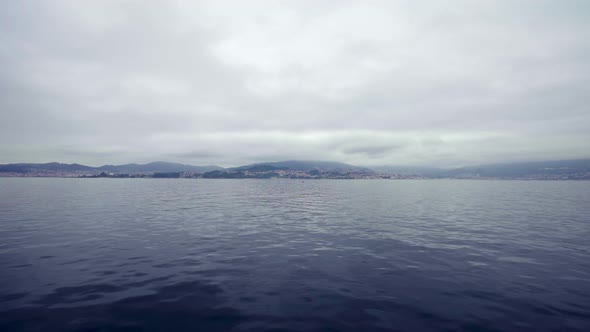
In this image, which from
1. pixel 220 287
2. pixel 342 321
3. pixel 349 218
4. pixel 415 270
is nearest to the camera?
pixel 342 321

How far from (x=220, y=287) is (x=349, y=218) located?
26474 mm

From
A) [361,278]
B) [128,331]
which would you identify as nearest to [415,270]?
[361,278]

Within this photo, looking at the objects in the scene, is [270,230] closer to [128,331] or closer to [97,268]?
[97,268]

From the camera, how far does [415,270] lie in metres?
17.3

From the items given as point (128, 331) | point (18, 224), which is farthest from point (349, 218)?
point (18, 224)

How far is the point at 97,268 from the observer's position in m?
17.0

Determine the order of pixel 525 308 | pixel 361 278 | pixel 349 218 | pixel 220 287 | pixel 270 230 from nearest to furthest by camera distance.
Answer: pixel 525 308, pixel 220 287, pixel 361 278, pixel 270 230, pixel 349 218

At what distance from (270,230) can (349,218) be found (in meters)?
13.8

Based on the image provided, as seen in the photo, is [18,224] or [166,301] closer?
[166,301]

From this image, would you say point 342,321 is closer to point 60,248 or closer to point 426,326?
point 426,326

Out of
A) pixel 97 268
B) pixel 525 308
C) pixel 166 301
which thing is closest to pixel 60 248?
pixel 97 268

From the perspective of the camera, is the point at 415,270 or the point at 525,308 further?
the point at 415,270

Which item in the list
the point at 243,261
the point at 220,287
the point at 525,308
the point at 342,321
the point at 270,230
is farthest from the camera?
the point at 270,230

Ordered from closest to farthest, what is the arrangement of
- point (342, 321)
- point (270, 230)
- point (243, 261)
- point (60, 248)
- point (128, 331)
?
point (128, 331) < point (342, 321) < point (243, 261) < point (60, 248) < point (270, 230)
